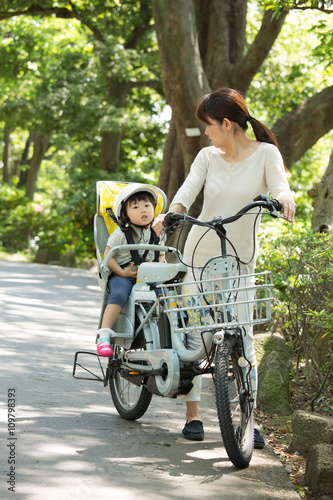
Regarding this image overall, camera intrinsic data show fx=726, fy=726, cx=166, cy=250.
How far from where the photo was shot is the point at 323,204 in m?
8.52

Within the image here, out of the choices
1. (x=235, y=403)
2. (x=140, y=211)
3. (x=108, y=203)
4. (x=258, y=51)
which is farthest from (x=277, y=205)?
(x=258, y=51)

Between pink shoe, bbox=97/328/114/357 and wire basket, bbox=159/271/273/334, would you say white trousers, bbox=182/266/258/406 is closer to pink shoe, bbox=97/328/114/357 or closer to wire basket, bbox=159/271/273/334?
wire basket, bbox=159/271/273/334

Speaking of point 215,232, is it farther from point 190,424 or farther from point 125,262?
point 190,424

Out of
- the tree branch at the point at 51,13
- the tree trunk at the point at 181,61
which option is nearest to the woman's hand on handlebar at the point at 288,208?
the tree trunk at the point at 181,61

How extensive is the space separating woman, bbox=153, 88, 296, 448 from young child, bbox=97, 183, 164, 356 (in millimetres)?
600

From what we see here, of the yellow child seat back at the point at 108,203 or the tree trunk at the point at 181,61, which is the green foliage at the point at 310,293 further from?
the tree trunk at the point at 181,61

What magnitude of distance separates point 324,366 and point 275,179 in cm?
270

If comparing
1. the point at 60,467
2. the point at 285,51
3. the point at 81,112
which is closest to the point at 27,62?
the point at 81,112

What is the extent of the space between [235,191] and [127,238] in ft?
3.25

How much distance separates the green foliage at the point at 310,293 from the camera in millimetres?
5836

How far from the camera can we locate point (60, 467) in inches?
152

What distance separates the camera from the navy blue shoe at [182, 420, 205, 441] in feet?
15.2

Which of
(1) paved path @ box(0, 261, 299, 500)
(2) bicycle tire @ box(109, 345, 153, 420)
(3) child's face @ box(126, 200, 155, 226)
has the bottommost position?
(1) paved path @ box(0, 261, 299, 500)

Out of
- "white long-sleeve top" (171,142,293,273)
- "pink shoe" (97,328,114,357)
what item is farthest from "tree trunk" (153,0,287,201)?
"pink shoe" (97,328,114,357)
